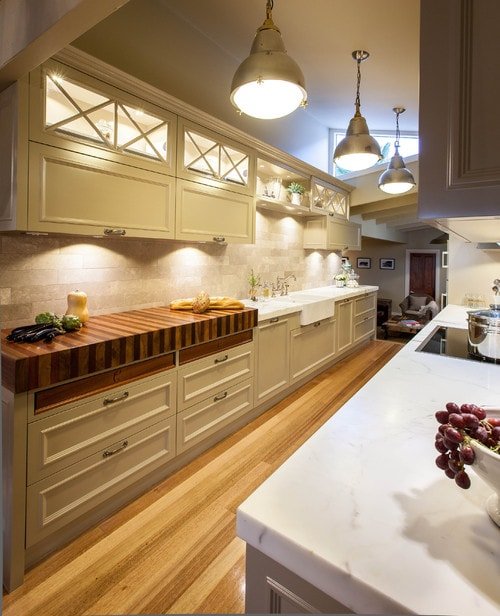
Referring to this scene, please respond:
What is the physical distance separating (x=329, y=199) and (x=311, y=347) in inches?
82.9

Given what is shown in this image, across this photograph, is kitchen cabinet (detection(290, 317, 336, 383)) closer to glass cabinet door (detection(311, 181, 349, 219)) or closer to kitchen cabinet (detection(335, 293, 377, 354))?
kitchen cabinet (detection(335, 293, 377, 354))

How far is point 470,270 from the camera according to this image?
346 centimetres

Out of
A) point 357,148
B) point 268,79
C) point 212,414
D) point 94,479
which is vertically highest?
point 357,148

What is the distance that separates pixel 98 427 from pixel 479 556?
65.7 inches

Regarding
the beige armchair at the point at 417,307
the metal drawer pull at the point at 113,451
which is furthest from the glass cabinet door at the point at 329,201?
the beige armchair at the point at 417,307

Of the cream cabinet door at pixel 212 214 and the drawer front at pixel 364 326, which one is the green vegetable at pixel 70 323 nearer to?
the cream cabinet door at pixel 212 214

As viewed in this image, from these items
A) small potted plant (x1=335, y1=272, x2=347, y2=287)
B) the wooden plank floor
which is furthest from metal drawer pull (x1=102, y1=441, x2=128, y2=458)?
small potted plant (x1=335, y1=272, x2=347, y2=287)

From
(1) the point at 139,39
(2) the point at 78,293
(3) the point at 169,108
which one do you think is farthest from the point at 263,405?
(1) the point at 139,39

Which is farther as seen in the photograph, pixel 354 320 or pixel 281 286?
pixel 354 320

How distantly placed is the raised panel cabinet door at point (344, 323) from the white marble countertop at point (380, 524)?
11.8ft

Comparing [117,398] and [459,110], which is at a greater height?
[459,110]

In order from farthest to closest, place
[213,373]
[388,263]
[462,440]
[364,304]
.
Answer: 1. [388,263]
2. [364,304]
3. [213,373]
4. [462,440]

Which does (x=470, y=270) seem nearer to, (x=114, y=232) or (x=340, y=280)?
(x=340, y=280)

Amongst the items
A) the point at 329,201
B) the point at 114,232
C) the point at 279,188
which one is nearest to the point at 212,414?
the point at 114,232
